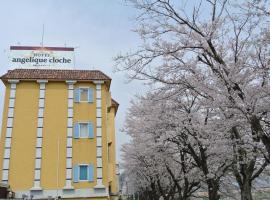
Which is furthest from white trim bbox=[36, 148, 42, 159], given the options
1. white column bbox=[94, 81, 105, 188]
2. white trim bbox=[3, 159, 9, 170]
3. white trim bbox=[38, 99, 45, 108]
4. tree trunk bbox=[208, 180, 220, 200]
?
tree trunk bbox=[208, 180, 220, 200]

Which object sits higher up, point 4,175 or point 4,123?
point 4,123

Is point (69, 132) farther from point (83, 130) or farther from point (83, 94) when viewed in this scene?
point (83, 94)

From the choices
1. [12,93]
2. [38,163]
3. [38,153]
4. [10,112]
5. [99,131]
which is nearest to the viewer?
A: [38,163]

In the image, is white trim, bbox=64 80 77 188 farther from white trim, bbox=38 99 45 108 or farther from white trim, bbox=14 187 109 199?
white trim, bbox=38 99 45 108

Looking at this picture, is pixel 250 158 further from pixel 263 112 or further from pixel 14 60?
pixel 14 60

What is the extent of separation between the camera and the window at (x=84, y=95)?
26.5 meters

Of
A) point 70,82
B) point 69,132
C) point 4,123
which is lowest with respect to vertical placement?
point 69,132

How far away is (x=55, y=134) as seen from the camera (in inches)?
985

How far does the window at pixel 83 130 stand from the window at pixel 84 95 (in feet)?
6.48

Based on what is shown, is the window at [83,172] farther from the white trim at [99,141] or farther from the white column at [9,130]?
the white column at [9,130]

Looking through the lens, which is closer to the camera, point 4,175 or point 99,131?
point 4,175

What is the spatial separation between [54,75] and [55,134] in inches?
200

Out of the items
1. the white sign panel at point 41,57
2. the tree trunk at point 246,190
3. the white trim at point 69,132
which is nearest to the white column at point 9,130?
the white sign panel at point 41,57

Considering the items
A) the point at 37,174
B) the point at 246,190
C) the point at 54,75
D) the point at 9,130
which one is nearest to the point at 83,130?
the point at 37,174
